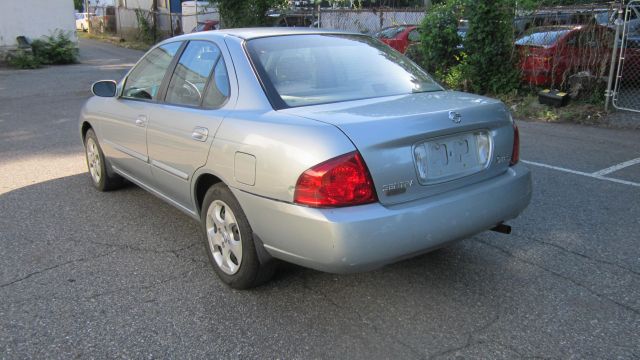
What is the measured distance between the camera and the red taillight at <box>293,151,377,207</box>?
2.79 m

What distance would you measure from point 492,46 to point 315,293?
8817mm

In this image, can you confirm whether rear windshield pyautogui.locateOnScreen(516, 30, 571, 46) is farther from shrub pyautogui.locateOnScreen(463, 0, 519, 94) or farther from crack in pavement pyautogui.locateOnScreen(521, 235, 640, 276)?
crack in pavement pyautogui.locateOnScreen(521, 235, 640, 276)

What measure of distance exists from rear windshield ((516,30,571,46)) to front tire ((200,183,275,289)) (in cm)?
864

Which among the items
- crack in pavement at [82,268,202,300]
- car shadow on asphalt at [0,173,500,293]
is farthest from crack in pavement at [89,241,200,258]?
crack in pavement at [82,268,202,300]

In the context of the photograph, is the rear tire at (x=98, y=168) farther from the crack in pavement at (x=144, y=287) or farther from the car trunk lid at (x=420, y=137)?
the car trunk lid at (x=420, y=137)

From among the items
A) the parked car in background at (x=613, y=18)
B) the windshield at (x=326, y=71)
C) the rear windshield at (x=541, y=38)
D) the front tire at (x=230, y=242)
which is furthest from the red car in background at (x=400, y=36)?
the front tire at (x=230, y=242)

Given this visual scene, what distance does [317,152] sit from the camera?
281 cm

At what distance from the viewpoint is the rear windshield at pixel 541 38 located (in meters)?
10.2

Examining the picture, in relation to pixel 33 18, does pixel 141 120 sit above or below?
below

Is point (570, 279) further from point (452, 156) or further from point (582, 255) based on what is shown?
point (452, 156)

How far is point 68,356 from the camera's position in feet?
9.30

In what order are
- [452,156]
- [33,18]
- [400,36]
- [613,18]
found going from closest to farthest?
1. [452,156]
2. [613,18]
3. [400,36]
4. [33,18]

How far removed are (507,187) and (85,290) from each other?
8.78ft

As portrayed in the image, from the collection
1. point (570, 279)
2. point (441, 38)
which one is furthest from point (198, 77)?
point (441, 38)
